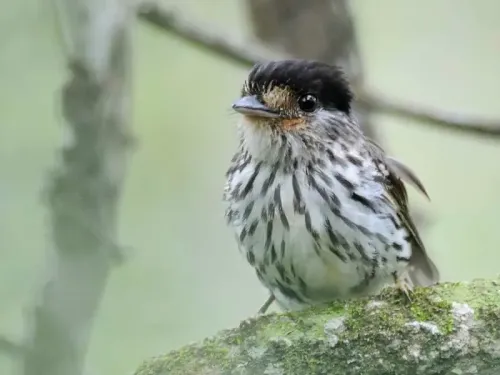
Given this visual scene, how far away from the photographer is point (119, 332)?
4.54 metres

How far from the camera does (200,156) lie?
19.7 ft

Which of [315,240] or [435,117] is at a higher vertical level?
[435,117]

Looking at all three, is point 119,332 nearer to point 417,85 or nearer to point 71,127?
point 71,127

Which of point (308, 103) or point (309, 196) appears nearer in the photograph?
point (309, 196)

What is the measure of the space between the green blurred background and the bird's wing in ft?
2.57

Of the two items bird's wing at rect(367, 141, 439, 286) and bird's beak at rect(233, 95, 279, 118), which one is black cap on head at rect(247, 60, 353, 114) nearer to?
bird's beak at rect(233, 95, 279, 118)

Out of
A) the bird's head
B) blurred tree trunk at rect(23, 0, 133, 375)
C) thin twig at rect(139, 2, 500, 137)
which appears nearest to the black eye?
the bird's head

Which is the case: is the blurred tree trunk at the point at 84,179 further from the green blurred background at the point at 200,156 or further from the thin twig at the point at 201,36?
the green blurred background at the point at 200,156

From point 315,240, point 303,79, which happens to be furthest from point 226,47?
point 315,240

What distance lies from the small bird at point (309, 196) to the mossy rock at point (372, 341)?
1.24ft

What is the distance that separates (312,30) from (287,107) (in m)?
1.37

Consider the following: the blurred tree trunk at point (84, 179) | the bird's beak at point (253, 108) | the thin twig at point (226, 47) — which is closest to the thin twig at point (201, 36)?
the thin twig at point (226, 47)

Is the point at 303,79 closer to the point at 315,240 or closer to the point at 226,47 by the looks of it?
the point at 315,240

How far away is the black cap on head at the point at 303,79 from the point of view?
120 inches
